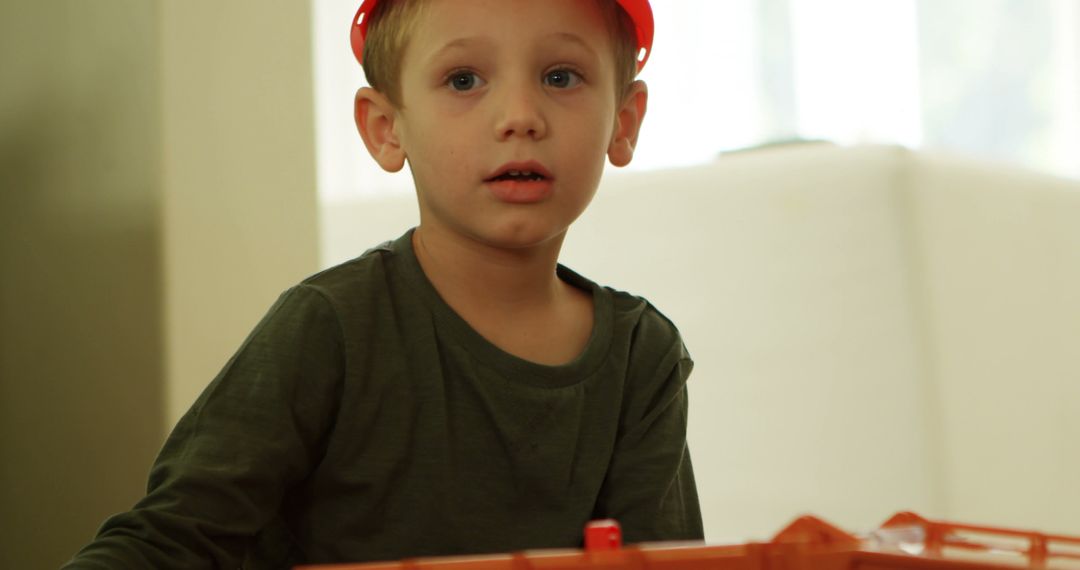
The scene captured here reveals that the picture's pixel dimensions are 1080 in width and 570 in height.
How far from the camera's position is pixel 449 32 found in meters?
0.78

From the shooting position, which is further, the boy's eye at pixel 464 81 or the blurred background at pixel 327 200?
the blurred background at pixel 327 200

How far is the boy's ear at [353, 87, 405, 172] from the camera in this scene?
847mm

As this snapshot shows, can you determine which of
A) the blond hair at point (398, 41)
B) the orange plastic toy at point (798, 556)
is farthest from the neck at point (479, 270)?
the orange plastic toy at point (798, 556)

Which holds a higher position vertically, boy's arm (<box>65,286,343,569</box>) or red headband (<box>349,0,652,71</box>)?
red headband (<box>349,0,652,71</box>)

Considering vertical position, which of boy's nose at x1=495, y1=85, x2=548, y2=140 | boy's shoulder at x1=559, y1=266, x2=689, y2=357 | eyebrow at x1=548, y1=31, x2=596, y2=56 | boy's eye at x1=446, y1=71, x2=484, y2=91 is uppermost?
eyebrow at x1=548, y1=31, x2=596, y2=56

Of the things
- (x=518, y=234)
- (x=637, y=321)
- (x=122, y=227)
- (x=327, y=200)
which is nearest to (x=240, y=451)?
(x=518, y=234)

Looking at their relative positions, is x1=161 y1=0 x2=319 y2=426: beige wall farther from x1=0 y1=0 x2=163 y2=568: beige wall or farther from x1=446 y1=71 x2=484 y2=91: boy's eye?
x1=446 y1=71 x2=484 y2=91: boy's eye

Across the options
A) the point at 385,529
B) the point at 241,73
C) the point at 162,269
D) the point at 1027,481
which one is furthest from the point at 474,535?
the point at 1027,481

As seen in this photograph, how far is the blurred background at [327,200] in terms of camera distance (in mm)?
1061

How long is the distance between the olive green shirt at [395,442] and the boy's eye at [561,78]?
15cm

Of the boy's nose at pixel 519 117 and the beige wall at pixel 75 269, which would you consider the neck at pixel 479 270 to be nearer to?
the boy's nose at pixel 519 117

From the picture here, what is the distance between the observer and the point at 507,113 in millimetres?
750

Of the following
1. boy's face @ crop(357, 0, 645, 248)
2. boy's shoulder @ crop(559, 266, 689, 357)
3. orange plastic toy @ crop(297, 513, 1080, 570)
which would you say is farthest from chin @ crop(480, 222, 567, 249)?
orange plastic toy @ crop(297, 513, 1080, 570)

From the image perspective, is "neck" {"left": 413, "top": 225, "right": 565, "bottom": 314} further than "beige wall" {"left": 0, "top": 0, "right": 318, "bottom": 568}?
No
